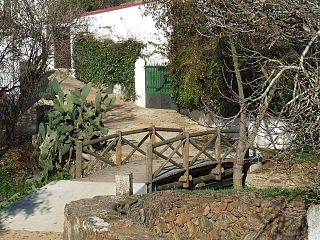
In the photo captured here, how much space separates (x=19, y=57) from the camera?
66.4 feet

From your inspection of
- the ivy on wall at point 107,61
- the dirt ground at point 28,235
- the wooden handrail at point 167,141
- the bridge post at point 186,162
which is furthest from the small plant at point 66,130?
the ivy on wall at point 107,61

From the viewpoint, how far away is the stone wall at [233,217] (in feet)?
40.6

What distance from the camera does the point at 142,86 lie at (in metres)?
28.0

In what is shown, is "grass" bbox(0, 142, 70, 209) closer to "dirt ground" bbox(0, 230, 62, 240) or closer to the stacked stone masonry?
"dirt ground" bbox(0, 230, 62, 240)

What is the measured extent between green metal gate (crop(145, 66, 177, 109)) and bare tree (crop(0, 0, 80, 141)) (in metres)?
6.00

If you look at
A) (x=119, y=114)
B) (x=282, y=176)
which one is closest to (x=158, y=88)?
(x=119, y=114)

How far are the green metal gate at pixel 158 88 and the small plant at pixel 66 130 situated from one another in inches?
411

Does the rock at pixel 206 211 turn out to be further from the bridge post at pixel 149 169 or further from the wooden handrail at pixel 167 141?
the wooden handrail at pixel 167 141

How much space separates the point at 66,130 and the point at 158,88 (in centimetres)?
1173

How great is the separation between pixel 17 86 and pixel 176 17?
5.85m

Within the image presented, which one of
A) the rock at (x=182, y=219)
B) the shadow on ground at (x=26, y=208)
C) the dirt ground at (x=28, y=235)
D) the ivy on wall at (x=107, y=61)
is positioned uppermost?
the ivy on wall at (x=107, y=61)

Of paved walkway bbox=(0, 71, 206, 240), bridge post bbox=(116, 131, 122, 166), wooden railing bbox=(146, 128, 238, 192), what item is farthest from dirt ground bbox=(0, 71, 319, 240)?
bridge post bbox=(116, 131, 122, 166)

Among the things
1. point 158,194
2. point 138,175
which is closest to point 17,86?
point 138,175

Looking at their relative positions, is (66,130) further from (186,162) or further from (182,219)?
(182,219)
